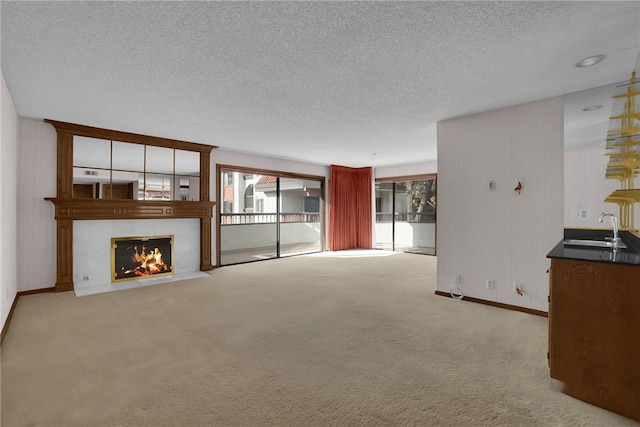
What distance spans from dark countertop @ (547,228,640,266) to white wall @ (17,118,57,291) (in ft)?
18.5

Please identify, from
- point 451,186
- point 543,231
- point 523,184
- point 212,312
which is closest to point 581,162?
point 523,184

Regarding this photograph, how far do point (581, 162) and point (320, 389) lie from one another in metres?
3.28

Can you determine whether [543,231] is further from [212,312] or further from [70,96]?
[70,96]

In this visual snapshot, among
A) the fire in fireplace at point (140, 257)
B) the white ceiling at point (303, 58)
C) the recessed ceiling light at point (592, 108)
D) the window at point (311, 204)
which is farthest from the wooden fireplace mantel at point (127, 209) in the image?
the recessed ceiling light at point (592, 108)

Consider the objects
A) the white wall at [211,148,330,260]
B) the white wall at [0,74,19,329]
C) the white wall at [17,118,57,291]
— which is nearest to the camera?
the white wall at [0,74,19,329]

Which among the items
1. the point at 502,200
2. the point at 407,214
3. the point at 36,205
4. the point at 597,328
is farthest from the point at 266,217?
the point at 597,328

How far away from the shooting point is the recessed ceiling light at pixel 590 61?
2.32 metres

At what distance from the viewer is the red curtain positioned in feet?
27.1

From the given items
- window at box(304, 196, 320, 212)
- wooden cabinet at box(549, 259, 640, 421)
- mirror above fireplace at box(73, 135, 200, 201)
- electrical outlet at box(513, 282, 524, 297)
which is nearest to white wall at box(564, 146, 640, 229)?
electrical outlet at box(513, 282, 524, 297)

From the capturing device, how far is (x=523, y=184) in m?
3.39

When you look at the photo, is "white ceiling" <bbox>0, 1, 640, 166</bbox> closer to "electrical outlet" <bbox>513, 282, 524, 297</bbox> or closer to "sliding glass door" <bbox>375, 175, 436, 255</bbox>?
"electrical outlet" <bbox>513, 282, 524, 297</bbox>

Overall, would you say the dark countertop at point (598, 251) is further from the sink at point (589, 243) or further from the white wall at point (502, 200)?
the white wall at point (502, 200)

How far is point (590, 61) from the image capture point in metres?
2.38

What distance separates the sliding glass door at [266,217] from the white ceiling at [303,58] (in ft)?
14.4
